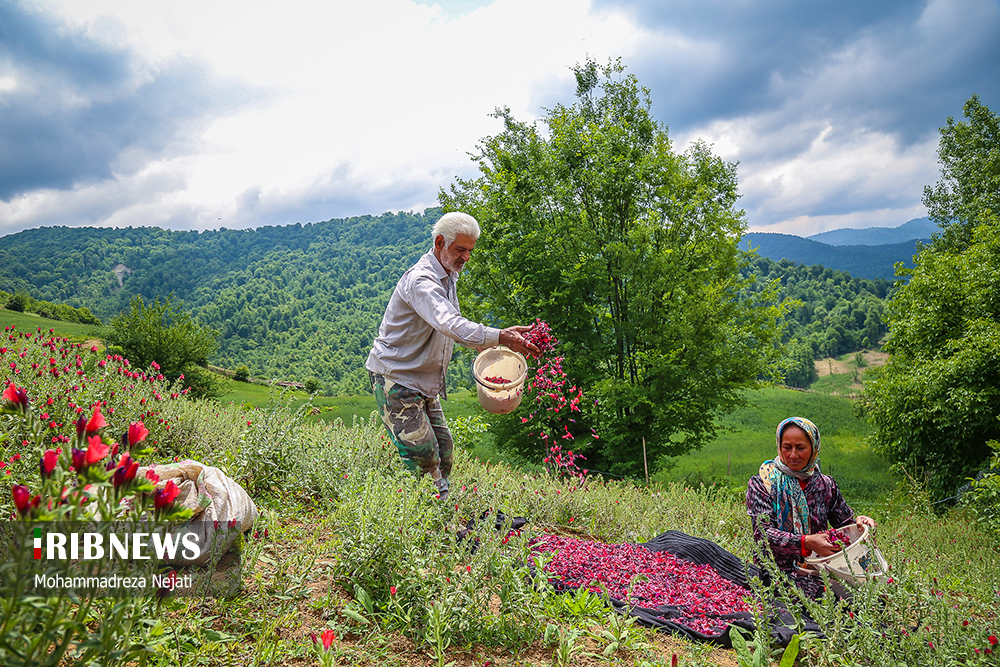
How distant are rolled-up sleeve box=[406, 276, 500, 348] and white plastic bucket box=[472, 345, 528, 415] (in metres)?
0.59

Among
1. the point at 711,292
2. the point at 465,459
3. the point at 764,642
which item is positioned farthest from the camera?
the point at 711,292

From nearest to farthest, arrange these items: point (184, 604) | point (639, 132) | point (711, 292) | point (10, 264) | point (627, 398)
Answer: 1. point (184, 604)
2. point (627, 398)
3. point (711, 292)
4. point (639, 132)
5. point (10, 264)

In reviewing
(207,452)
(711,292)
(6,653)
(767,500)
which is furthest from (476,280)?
(6,653)

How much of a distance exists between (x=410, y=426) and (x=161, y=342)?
40.8ft

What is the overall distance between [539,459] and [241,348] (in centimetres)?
5738

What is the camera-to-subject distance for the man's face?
366 cm

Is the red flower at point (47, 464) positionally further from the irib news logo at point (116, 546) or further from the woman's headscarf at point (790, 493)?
the woman's headscarf at point (790, 493)

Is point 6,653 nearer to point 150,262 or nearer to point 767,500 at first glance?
point 767,500

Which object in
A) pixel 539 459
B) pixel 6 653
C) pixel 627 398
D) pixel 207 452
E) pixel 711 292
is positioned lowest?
pixel 539 459

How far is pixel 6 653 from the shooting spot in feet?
3.65

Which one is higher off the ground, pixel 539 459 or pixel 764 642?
pixel 764 642

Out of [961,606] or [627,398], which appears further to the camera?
[627,398]

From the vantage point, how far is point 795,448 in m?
3.31

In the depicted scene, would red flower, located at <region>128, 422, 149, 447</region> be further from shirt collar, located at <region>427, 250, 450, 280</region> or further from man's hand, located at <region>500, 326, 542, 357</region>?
shirt collar, located at <region>427, 250, 450, 280</region>
